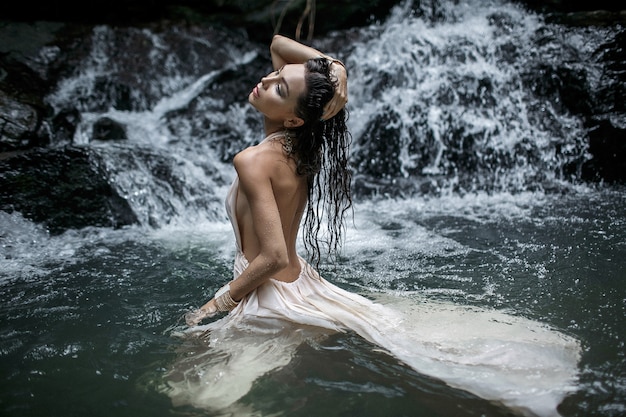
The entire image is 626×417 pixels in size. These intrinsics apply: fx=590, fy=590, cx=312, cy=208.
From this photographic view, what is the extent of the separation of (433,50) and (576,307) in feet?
19.3

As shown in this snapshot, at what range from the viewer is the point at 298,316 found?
8.65ft

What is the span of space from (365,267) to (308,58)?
6.09 feet

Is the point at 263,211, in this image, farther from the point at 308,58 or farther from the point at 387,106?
the point at 387,106

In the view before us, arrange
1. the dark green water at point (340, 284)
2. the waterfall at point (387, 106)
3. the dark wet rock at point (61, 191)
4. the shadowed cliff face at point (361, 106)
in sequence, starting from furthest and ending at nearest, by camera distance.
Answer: the waterfall at point (387, 106)
the shadowed cliff face at point (361, 106)
the dark wet rock at point (61, 191)
the dark green water at point (340, 284)

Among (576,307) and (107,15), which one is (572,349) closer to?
(576,307)

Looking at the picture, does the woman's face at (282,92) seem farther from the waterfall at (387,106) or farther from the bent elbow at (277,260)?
the waterfall at (387,106)

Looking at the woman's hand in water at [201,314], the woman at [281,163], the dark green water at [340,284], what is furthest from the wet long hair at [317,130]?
the dark green water at [340,284]

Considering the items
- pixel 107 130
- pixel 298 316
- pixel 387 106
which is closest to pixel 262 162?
pixel 298 316

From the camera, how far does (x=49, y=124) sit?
6508mm

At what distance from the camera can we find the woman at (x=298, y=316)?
7.63 feet

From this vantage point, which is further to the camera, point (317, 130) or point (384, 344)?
point (317, 130)

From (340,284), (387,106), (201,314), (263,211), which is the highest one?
(387,106)

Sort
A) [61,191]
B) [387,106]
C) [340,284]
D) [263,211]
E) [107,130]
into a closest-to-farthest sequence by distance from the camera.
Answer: [263,211], [340,284], [61,191], [107,130], [387,106]

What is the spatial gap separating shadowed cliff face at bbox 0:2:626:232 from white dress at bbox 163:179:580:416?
10.4 ft
